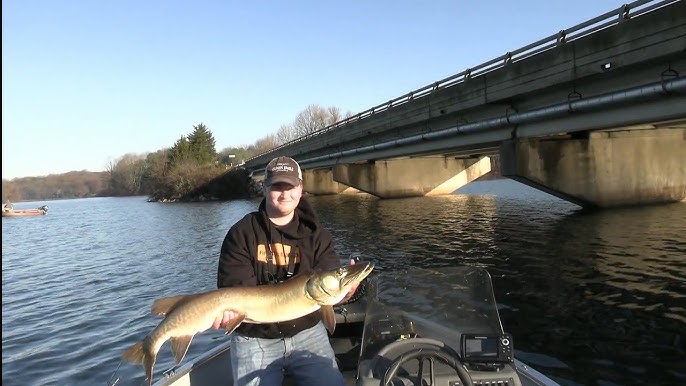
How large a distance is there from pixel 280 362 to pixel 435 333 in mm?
1268

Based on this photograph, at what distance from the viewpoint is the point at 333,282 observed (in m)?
3.21

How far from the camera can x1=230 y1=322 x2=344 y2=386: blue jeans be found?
3543mm

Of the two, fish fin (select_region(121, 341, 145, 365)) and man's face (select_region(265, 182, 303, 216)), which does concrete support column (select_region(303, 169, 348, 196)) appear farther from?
fish fin (select_region(121, 341, 145, 365))

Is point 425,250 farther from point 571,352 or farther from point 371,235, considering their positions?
point 571,352

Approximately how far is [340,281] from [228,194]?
74061 mm

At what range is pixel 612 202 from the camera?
24.1 m

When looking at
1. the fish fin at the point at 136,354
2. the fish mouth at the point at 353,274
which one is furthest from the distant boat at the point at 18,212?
the fish mouth at the point at 353,274

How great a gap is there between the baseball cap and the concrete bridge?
13.5 m

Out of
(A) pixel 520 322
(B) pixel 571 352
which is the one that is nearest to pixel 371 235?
(A) pixel 520 322

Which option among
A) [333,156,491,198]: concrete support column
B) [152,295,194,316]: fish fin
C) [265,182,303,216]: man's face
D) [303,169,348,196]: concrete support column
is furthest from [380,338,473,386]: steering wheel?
[303,169,348,196]: concrete support column

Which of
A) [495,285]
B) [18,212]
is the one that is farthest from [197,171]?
[495,285]

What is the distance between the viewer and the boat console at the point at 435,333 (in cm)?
320

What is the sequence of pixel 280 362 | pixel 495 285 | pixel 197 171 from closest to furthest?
pixel 280 362, pixel 495 285, pixel 197 171

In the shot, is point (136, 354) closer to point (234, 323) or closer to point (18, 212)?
point (234, 323)
